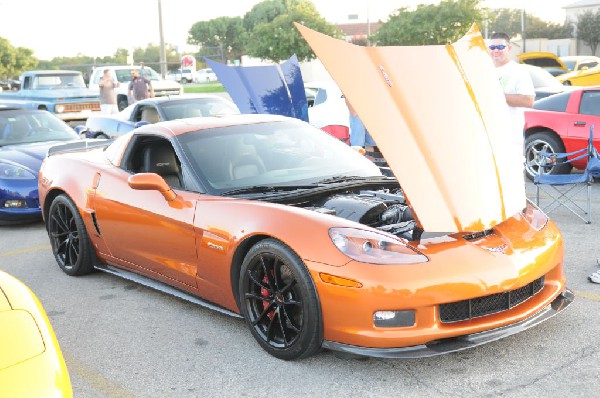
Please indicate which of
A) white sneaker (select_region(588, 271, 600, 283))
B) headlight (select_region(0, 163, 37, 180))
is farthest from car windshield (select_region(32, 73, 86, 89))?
white sneaker (select_region(588, 271, 600, 283))

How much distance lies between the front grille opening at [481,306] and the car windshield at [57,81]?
1747 cm

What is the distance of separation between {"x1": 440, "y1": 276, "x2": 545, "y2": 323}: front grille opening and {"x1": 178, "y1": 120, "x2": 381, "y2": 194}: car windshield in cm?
147

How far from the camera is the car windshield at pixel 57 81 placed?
19.3 metres

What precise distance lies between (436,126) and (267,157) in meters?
1.28

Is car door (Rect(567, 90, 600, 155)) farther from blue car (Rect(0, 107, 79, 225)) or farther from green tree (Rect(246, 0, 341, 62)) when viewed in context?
green tree (Rect(246, 0, 341, 62))

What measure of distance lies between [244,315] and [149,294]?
1.42m

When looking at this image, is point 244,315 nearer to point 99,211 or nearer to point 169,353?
point 169,353

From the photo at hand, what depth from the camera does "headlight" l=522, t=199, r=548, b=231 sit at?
443 centimetres

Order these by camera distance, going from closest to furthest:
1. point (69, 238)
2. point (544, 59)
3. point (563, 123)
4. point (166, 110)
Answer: point (69, 238) < point (563, 123) < point (166, 110) < point (544, 59)

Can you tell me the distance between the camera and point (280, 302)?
4.02 meters

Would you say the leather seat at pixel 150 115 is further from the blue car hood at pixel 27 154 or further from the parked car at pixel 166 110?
the blue car hood at pixel 27 154

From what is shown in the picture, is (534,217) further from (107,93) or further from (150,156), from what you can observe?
(107,93)

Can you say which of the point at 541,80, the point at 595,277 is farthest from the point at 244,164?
→ the point at 541,80

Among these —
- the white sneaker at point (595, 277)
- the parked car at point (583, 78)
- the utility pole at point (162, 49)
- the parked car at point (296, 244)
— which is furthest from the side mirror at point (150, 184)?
the utility pole at point (162, 49)
